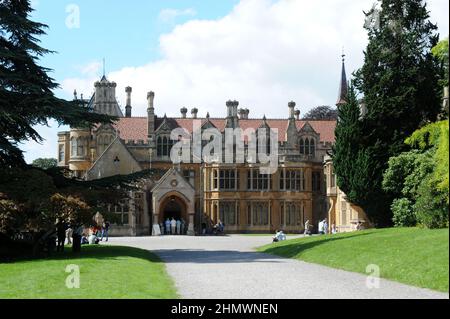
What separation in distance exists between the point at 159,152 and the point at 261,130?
912cm

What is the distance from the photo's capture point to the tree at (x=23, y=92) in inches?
999

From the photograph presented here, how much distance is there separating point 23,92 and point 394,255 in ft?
49.1

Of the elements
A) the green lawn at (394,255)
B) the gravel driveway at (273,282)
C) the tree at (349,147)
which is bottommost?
the gravel driveway at (273,282)

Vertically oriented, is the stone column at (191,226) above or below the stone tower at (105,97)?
below

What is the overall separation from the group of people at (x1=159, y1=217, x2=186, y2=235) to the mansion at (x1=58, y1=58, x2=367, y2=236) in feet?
3.14

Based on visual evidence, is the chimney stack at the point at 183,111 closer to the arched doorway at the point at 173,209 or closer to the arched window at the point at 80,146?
the arched window at the point at 80,146

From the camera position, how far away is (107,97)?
6262cm

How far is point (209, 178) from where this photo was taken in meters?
57.5

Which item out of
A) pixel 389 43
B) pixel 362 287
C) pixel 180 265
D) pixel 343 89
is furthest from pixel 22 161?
pixel 343 89

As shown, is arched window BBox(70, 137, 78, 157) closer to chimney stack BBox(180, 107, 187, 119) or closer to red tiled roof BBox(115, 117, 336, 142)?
red tiled roof BBox(115, 117, 336, 142)

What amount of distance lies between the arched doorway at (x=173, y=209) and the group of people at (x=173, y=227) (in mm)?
1107

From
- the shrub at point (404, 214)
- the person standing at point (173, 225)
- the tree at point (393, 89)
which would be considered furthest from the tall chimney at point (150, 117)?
the shrub at point (404, 214)

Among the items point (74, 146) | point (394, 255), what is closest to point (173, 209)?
point (74, 146)

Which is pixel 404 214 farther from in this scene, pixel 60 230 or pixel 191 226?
pixel 191 226
